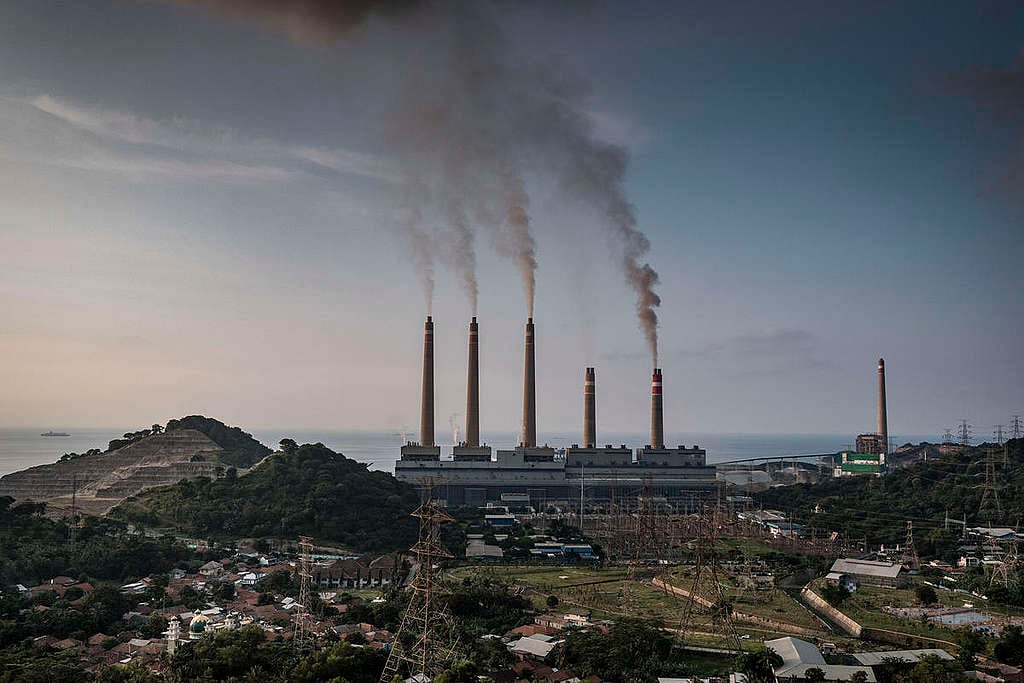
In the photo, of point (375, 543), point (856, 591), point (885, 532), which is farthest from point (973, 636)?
point (375, 543)

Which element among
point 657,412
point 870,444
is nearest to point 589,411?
point 657,412

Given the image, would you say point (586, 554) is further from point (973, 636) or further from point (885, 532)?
point (973, 636)

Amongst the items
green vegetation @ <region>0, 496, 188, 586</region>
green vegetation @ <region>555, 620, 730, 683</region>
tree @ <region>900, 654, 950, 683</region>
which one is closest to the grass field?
green vegetation @ <region>555, 620, 730, 683</region>

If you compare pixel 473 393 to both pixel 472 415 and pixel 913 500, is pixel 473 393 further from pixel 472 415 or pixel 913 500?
pixel 913 500

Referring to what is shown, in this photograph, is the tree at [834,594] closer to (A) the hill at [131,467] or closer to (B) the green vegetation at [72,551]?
(B) the green vegetation at [72,551]

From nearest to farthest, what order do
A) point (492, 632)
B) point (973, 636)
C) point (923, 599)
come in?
point (973, 636)
point (492, 632)
point (923, 599)

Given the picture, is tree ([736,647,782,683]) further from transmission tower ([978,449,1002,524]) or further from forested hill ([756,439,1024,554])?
transmission tower ([978,449,1002,524])
